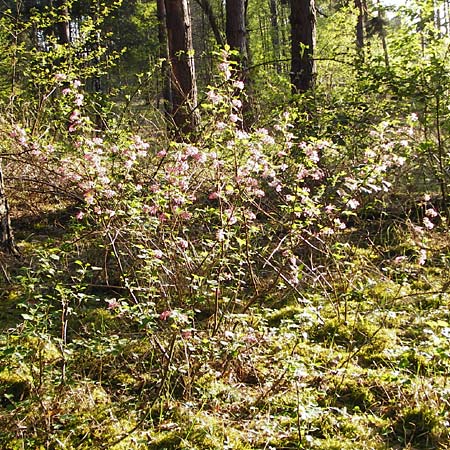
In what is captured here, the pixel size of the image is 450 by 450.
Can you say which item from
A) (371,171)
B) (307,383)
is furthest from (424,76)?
(307,383)

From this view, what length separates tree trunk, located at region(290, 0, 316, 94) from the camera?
6.21 m

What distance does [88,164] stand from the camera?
10.9 feet

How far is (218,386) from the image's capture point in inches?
117

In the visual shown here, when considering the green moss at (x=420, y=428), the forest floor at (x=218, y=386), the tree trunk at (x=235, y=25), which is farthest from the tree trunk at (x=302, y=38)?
the green moss at (x=420, y=428)

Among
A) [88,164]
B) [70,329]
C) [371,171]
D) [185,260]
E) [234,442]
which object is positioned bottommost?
[234,442]

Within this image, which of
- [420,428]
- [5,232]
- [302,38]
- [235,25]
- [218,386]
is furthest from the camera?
[235,25]

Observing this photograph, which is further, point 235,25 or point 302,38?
point 235,25

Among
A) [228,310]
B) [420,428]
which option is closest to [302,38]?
[228,310]

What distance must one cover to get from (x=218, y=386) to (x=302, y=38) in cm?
482

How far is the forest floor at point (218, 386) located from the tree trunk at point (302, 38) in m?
3.45

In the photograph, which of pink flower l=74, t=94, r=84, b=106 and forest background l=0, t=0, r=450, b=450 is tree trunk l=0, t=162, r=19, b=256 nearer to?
forest background l=0, t=0, r=450, b=450

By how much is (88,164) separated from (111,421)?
5.24ft

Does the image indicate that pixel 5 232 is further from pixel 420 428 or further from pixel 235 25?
pixel 235 25

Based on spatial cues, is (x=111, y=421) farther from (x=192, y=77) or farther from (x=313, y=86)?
(x=192, y=77)
